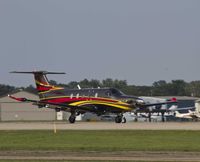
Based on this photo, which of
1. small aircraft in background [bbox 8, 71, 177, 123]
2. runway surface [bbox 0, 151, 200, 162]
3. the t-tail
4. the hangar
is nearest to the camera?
runway surface [bbox 0, 151, 200, 162]

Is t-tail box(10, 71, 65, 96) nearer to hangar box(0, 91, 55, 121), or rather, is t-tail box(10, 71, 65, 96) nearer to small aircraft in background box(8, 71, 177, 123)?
small aircraft in background box(8, 71, 177, 123)

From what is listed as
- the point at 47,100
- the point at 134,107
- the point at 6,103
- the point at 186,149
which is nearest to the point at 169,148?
the point at 186,149

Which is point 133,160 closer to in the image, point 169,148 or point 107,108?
point 169,148

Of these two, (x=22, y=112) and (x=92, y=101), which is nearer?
(x=92, y=101)

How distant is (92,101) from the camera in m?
58.8

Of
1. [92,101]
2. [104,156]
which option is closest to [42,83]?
[92,101]

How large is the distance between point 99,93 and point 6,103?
5408 cm

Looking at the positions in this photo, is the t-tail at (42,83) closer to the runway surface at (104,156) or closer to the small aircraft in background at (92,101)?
the small aircraft in background at (92,101)

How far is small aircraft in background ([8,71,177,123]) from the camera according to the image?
5812 centimetres

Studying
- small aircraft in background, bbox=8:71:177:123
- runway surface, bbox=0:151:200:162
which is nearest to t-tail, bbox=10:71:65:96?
small aircraft in background, bbox=8:71:177:123

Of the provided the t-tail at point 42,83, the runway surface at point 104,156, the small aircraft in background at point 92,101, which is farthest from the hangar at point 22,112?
the runway surface at point 104,156

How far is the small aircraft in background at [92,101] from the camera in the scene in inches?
2288

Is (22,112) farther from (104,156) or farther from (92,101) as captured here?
(104,156)

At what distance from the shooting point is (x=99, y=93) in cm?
5844
